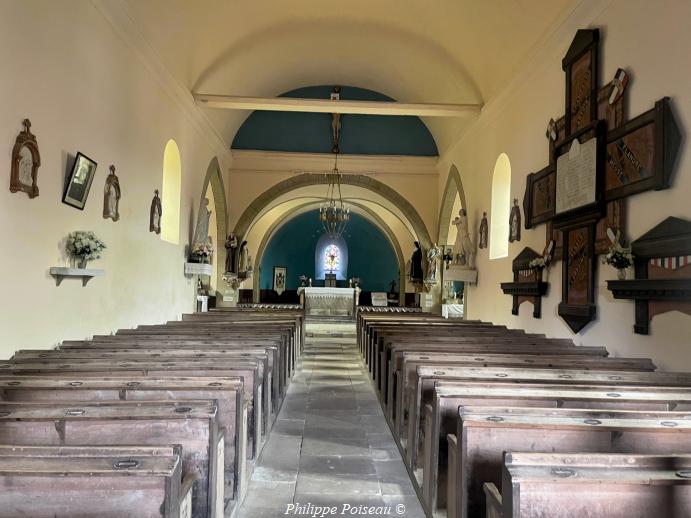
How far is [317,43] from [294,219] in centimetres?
1435

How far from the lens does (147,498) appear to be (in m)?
1.53

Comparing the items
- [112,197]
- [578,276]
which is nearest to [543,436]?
[578,276]

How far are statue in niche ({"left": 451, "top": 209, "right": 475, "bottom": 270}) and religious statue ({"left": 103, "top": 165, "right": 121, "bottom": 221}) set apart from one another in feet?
20.6

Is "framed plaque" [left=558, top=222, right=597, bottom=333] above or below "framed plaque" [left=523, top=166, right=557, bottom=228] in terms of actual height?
below

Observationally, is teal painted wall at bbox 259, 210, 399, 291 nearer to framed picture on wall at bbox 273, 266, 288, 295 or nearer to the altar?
framed picture on wall at bbox 273, 266, 288, 295

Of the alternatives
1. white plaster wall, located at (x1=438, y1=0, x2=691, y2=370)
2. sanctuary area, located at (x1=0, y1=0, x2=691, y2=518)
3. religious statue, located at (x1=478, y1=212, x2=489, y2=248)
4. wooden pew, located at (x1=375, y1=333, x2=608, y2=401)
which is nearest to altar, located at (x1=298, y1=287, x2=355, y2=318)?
sanctuary area, located at (x1=0, y1=0, x2=691, y2=518)

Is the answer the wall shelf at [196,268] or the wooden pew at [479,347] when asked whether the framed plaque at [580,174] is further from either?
the wall shelf at [196,268]

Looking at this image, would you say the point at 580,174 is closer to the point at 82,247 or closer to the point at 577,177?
the point at 577,177

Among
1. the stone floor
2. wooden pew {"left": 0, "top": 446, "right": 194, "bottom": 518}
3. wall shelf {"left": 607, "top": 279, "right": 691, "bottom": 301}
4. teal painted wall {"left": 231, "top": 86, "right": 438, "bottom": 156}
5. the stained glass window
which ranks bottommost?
the stone floor

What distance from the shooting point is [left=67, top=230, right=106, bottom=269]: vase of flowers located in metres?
5.21

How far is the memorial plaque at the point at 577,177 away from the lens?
5.44 m

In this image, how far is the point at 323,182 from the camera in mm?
14180

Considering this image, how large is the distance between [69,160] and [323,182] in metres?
9.25

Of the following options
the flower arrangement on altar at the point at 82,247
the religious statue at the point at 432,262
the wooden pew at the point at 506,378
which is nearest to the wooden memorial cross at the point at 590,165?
the wooden pew at the point at 506,378
